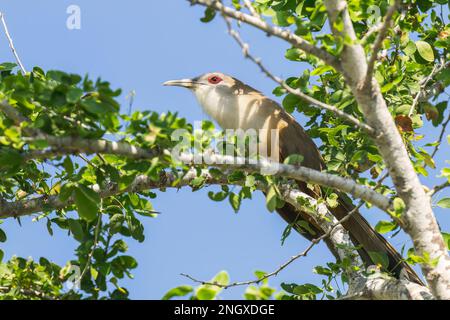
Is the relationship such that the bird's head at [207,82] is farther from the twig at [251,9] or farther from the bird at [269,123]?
the twig at [251,9]

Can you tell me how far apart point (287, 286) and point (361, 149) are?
1210 mm

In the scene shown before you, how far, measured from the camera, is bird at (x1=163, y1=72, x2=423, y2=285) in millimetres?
6477

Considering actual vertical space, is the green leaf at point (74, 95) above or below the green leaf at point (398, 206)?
above

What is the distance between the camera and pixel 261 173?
14.9 ft

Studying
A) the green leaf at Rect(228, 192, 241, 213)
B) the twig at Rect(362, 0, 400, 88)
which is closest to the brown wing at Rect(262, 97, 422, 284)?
the green leaf at Rect(228, 192, 241, 213)

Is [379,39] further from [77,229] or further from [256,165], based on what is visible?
[77,229]

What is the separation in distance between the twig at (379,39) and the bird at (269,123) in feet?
6.85

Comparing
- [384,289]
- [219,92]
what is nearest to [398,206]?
[384,289]

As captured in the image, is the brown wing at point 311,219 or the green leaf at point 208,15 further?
the brown wing at point 311,219

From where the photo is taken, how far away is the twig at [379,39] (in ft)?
13.4

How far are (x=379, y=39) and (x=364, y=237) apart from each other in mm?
2510

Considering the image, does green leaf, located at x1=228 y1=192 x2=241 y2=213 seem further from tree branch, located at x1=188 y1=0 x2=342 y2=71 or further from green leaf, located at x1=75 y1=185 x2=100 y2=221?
tree branch, located at x1=188 y1=0 x2=342 y2=71

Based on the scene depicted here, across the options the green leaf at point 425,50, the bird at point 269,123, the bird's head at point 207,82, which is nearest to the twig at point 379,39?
the green leaf at point 425,50
